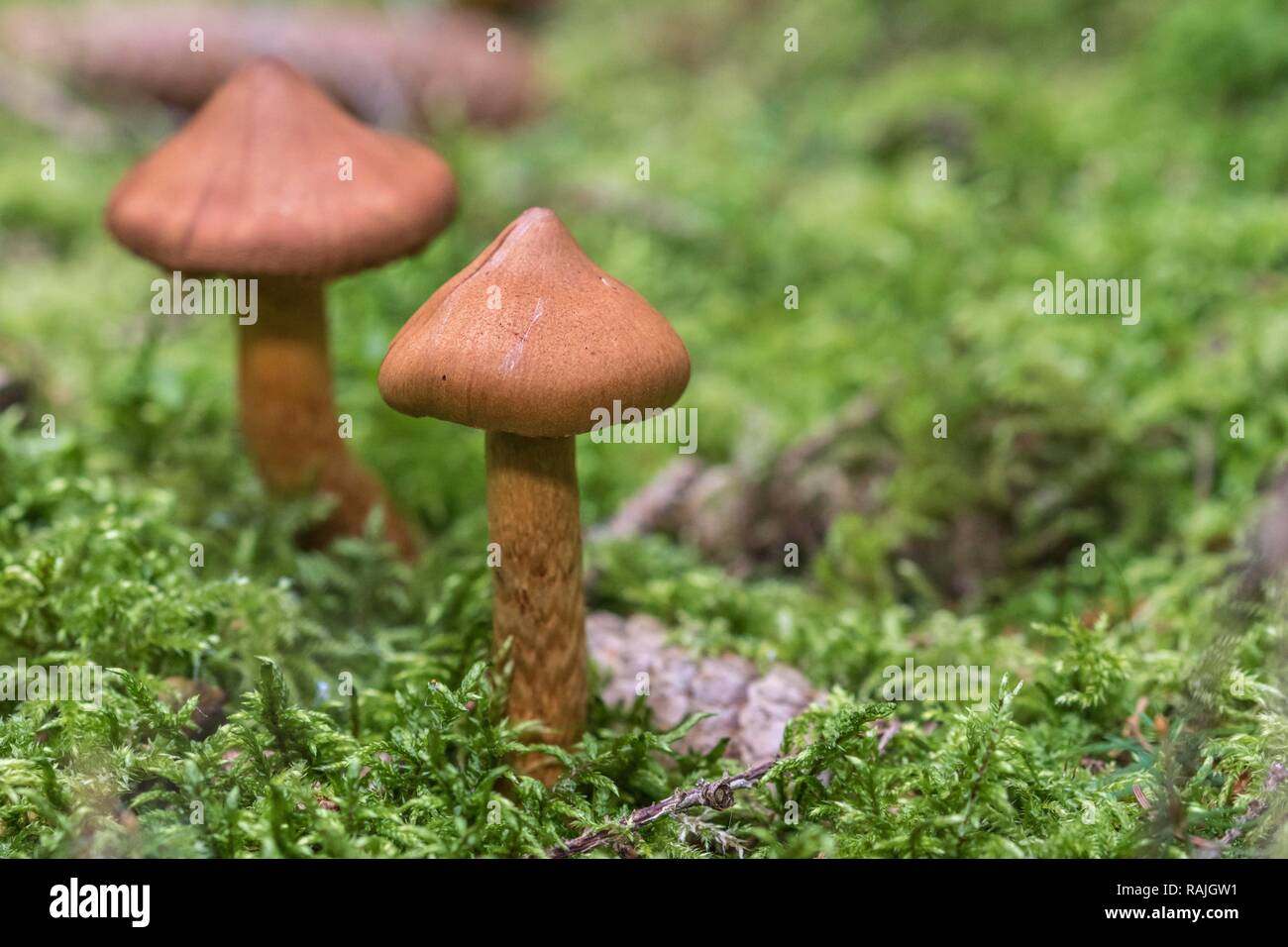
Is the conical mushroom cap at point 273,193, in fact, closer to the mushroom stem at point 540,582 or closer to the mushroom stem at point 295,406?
the mushroom stem at point 295,406

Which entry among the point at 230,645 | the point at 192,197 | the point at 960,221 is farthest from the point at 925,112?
the point at 230,645

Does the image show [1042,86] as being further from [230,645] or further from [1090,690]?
[230,645]

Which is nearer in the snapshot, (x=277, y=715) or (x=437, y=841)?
(x=437, y=841)

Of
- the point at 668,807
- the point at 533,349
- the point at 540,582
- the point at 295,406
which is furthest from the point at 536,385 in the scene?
the point at 295,406

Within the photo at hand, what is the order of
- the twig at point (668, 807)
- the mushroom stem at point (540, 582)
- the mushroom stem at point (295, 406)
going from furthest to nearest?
1. the mushroom stem at point (295, 406)
2. the mushroom stem at point (540, 582)
3. the twig at point (668, 807)

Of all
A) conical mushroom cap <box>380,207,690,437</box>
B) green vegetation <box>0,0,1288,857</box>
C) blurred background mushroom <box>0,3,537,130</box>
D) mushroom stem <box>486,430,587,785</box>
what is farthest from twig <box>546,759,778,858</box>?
blurred background mushroom <box>0,3,537,130</box>

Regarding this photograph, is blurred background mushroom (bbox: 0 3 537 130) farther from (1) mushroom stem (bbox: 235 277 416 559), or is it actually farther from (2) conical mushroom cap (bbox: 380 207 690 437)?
(2) conical mushroom cap (bbox: 380 207 690 437)

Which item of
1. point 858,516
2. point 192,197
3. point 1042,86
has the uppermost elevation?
point 1042,86

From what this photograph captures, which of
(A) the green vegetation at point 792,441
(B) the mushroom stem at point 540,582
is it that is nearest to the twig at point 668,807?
(A) the green vegetation at point 792,441
